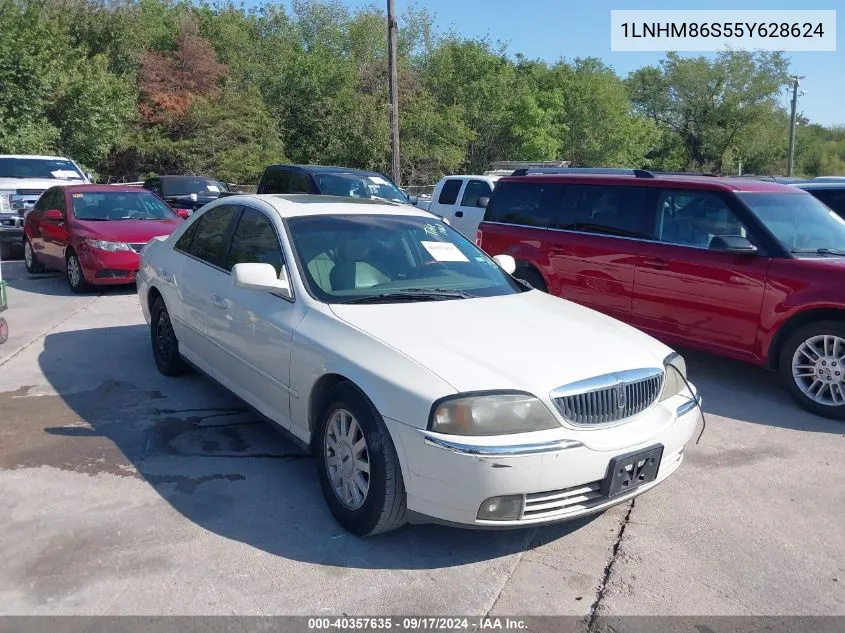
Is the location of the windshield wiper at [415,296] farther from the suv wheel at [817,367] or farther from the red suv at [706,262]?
the suv wheel at [817,367]

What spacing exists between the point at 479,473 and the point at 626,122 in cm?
4721

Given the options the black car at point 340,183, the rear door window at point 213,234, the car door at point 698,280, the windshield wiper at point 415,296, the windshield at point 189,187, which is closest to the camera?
the windshield wiper at point 415,296

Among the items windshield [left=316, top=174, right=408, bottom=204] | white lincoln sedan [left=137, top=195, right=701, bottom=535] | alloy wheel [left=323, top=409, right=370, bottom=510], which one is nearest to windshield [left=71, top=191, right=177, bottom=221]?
windshield [left=316, top=174, right=408, bottom=204]

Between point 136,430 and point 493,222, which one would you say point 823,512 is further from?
point 493,222

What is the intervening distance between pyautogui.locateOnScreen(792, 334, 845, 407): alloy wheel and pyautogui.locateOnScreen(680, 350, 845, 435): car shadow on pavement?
0.57ft

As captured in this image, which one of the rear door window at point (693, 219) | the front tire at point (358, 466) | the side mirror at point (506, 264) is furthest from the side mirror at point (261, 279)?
the rear door window at point (693, 219)

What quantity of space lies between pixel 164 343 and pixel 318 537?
10.4 ft

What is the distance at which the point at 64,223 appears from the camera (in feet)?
35.1

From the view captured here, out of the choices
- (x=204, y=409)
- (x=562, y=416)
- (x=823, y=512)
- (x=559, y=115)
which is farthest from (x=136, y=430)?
(x=559, y=115)

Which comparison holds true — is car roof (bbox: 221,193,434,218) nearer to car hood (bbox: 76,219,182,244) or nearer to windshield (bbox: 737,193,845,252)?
windshield (bbox: 737,193,845,252)

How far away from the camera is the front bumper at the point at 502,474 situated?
3281 millimetres

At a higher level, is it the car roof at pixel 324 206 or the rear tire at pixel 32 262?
the car roof at pixel 324 206

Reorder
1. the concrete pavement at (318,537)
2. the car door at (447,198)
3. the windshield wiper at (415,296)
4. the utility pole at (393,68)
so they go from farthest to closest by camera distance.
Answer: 1. the utility pole at (393,68)
2. the car door at (447,198)
3. the windshield wiper at (415,296)
4. the concrete pavement at (318,537)

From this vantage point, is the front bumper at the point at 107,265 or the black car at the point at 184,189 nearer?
the front bumper at the point at 107,265
